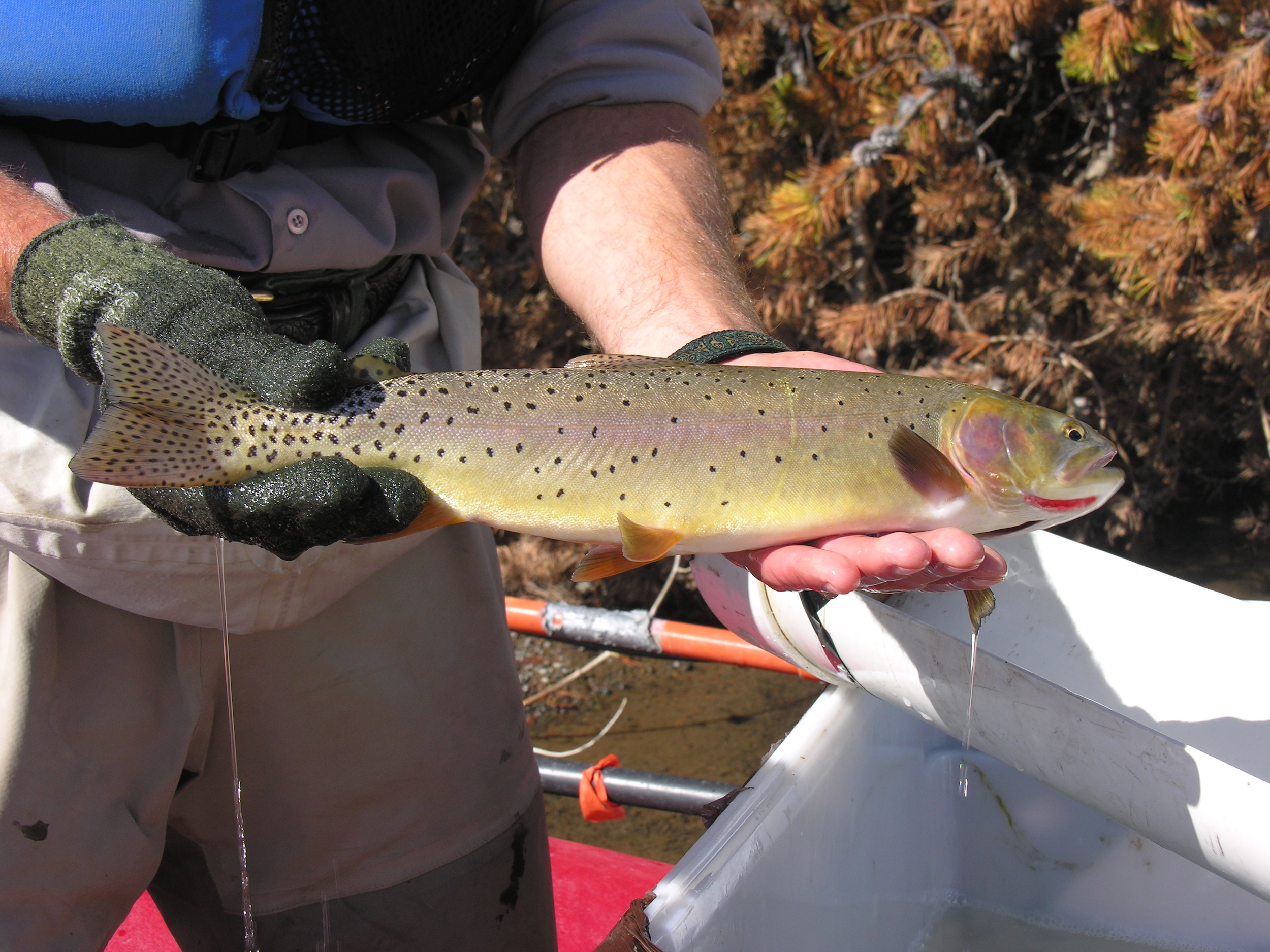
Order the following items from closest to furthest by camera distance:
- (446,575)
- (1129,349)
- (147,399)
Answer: (147,399) < (446,575) < (1129,349)

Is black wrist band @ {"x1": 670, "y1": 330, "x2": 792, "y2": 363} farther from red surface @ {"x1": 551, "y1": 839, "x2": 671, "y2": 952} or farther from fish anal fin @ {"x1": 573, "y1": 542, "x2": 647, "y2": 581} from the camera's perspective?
red surface @ {"x1": 551, "y1": 839, "x2": 671, "y2": 952}

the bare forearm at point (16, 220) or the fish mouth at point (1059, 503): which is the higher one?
the bare forearm at point (16, 220)

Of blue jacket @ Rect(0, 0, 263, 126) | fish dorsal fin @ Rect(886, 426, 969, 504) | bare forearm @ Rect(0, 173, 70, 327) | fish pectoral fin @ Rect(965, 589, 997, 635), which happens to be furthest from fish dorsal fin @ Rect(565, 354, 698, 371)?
bare forearm @ Rect(0, 173, 70, 327)

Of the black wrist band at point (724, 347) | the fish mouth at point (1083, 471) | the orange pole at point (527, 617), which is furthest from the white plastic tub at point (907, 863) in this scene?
the orange pole at point (527, 617)

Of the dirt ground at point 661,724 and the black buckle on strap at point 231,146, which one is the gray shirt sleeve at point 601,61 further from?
the dirt ground at point 661,724

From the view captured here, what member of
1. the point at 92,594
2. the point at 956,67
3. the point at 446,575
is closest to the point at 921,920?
the point at 446,575

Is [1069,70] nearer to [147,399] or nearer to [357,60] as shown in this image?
[357,60]
